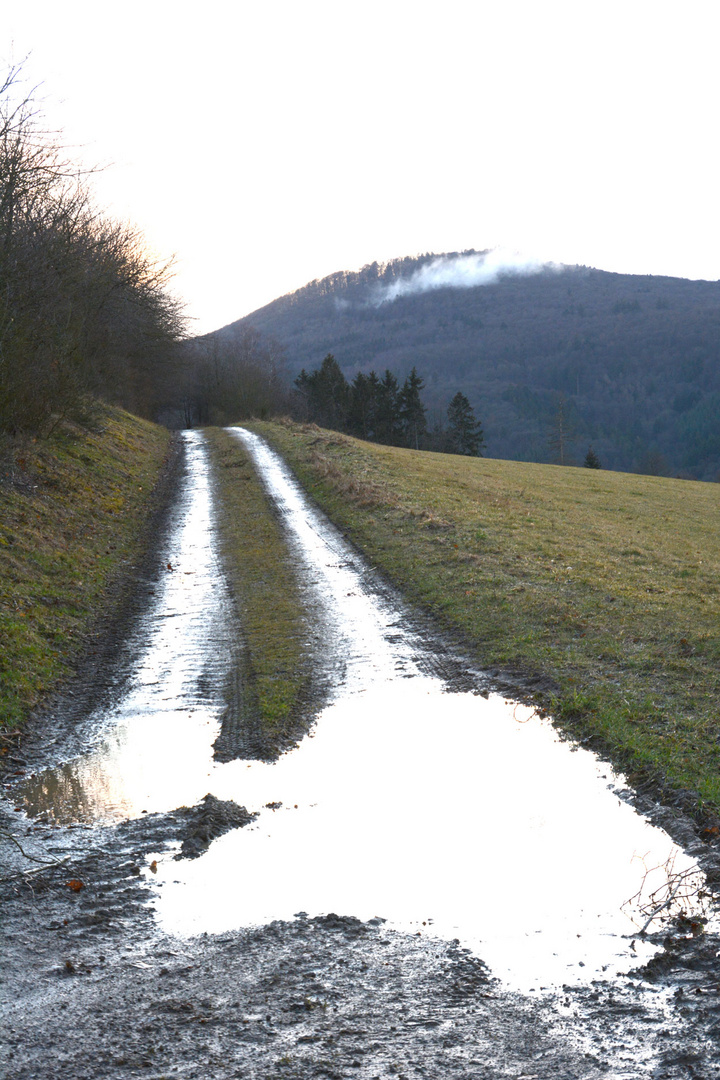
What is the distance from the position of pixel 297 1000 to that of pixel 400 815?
6.98 ft

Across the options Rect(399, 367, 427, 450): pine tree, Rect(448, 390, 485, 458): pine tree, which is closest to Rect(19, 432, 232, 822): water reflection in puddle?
Rect(399, 367, 427, 450): pine tree

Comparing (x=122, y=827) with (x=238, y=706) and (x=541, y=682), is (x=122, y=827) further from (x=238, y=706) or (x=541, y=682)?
(x=541, y=682)

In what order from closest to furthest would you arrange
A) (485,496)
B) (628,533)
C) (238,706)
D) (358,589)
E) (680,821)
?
(680,821) → (238,706) → (358,589) → (628,533) → (485,496)

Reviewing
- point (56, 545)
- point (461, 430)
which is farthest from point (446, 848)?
point (461, 430)

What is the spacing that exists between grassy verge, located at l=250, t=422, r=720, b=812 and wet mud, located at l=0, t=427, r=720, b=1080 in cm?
209

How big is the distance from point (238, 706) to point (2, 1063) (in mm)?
4729


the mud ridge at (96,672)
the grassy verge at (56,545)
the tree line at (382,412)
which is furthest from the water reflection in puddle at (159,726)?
the tree line at (382,412)

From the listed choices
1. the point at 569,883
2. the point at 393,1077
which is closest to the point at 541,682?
the point at 569,883

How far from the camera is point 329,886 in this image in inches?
194

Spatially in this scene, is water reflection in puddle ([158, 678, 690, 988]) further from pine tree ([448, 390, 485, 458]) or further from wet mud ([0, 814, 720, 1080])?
pine tree ([448, 390, 485, 458])

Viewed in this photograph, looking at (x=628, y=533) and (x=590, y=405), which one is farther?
(x=590, y=405)

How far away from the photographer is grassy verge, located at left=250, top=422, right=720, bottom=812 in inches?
279

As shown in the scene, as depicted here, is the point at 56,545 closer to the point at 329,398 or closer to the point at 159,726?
the point at 159,726

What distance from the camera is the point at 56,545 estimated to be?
46.6ft
